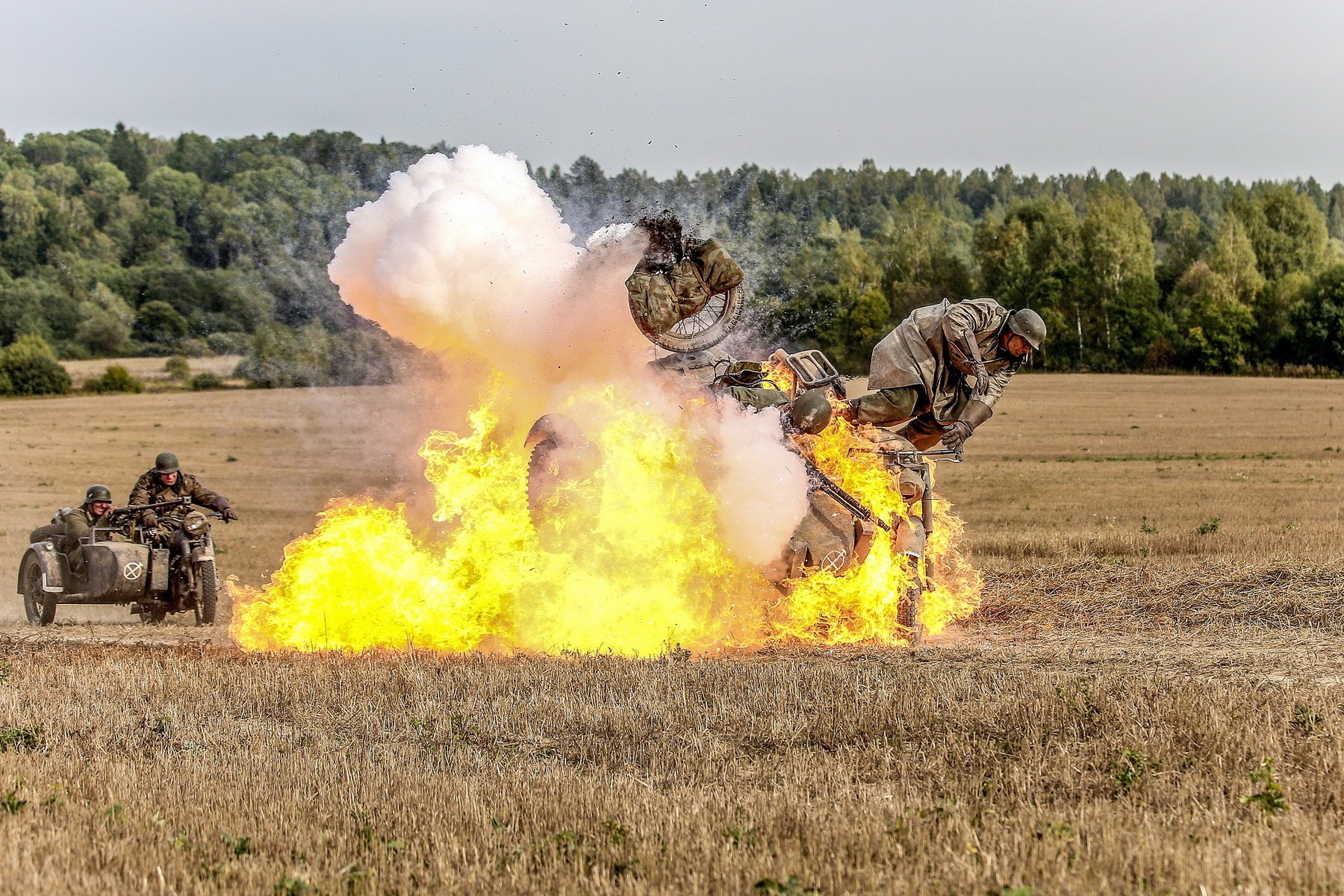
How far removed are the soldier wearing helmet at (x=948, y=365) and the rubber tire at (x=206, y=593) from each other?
26.5 feet

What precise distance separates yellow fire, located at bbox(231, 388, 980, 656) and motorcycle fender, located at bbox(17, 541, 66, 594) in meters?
3.40

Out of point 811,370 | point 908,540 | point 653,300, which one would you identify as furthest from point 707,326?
point 908,540

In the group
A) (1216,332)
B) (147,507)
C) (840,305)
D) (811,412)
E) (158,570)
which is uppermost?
(1216,332)

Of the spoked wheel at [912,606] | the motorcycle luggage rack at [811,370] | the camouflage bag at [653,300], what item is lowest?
the spoked wheel at [912,606]

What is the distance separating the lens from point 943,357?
1500cm

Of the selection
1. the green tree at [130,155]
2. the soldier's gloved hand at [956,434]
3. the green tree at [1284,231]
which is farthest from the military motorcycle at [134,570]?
the green tree at [1284,231]

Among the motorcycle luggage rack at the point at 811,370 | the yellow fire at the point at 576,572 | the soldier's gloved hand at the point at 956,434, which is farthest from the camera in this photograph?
the motorcycle luggage rack at the point at 811,370

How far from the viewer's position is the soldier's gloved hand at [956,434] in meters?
14.9

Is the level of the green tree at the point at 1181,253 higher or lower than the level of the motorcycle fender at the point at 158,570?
higher

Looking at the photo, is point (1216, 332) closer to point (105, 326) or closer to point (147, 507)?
point (105, 326)

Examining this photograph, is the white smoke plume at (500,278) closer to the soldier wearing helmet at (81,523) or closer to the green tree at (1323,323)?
the soldier wearing helmet at (81,523)

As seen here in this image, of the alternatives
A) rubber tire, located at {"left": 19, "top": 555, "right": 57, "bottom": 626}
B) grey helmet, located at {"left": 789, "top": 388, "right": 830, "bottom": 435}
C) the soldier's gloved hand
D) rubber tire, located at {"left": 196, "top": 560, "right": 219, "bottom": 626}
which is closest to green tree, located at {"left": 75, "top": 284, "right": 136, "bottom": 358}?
rubber tire, located at {"left": 19, "top": 555, "right": 57, "bottom": 626}

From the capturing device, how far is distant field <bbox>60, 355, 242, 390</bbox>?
55.7 metres

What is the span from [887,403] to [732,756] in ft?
20.9
